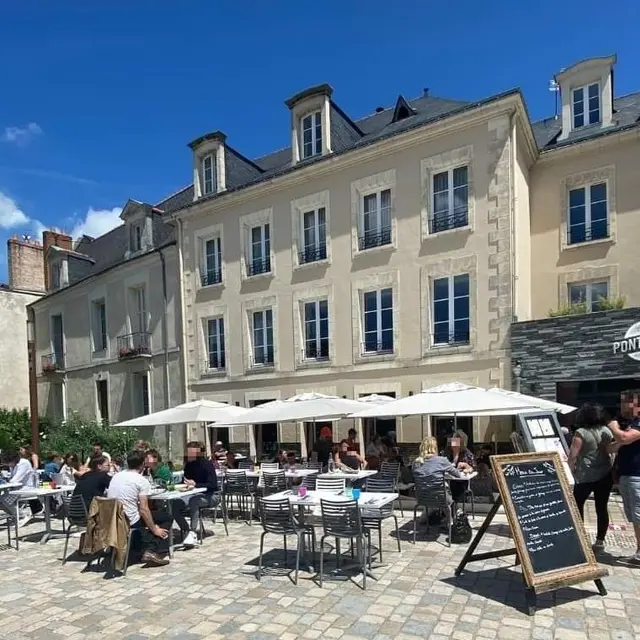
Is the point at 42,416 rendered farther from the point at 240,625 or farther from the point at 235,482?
the point at 240,625

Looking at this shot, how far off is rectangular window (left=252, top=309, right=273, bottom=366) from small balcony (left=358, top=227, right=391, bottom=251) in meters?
3.72

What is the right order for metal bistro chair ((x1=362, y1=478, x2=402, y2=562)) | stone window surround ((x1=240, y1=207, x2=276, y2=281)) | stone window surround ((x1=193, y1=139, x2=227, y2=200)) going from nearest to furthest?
metal bistro chair ((x1=362, y1=478, x2=402, y2=562))
stone window surround ((x1=240, y1=207, x2=276, y2=281))
stone window surround ((x1=193, y1=139, x2=227, y2=200))

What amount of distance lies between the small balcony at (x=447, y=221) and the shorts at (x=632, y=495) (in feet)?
28.5

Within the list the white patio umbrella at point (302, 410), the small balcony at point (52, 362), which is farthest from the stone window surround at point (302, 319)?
the small balcony at point (52, 362)

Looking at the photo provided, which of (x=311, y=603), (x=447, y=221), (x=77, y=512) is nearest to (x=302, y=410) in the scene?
(x=77, y=512)

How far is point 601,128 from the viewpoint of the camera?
13.7m

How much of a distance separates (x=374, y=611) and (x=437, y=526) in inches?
118

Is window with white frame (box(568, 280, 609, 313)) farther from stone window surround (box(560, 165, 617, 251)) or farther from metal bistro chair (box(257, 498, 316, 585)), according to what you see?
metal bistro chair (box(257, 498, 316, 585))

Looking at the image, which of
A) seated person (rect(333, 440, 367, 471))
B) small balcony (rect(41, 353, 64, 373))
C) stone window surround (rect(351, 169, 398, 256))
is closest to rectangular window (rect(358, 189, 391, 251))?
stone window surround (rect(351, 169, 398, 256))

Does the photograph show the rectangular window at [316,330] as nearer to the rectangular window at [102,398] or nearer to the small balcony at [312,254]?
the small balcony at [312,254]

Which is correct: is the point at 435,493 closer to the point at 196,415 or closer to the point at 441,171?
the point at 196,415

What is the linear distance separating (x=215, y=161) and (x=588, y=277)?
12360 millimetres

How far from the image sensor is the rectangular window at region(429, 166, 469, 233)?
13.4m

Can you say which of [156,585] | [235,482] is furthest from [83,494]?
[235,482]
